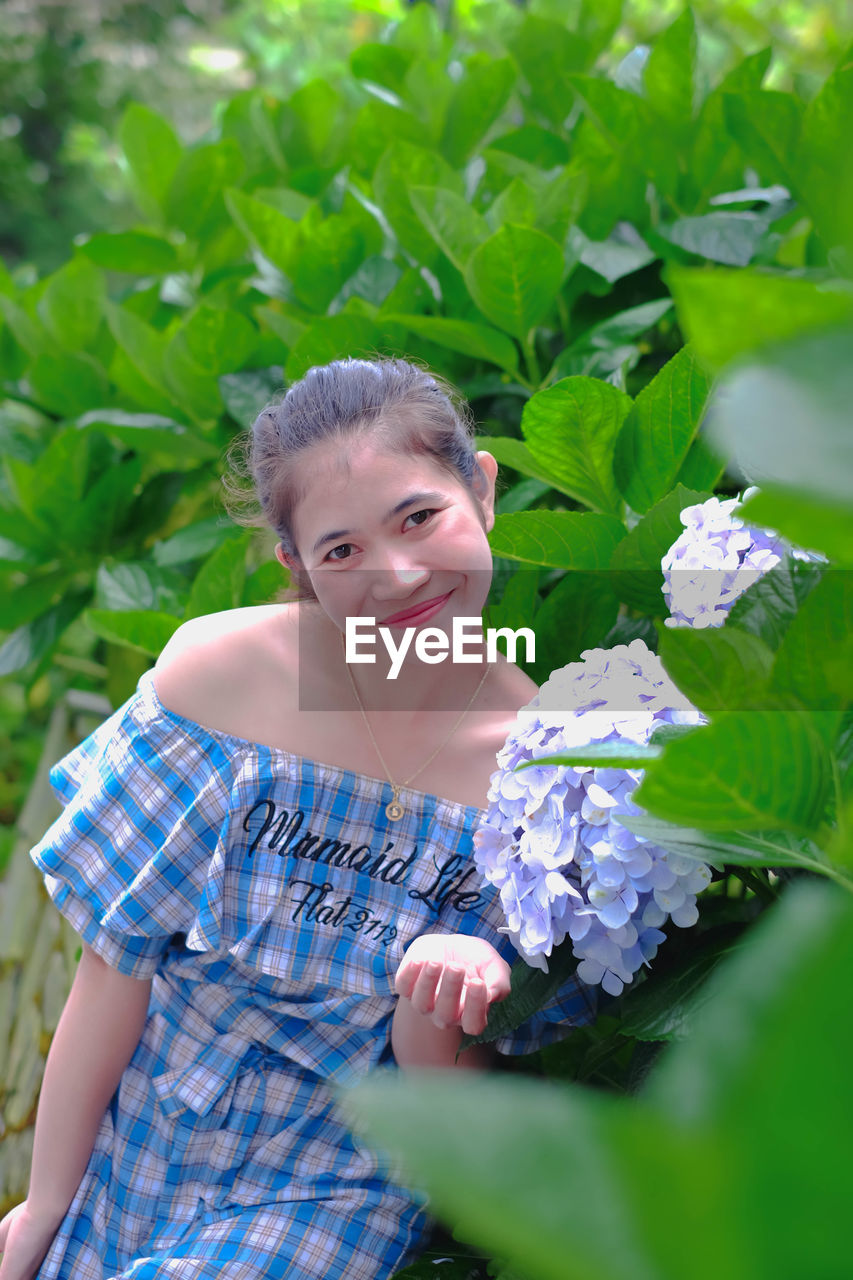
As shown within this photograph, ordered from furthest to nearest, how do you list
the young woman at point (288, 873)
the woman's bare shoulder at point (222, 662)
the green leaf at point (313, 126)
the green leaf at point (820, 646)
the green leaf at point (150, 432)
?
1. the green leaf at point (313, 126)
2. the green leaf at point (150, 432)
3. the woman's bare shoulder at point (222, 662)
4. the young woman at point (288, 873)
5. the green leaf at point (820, 646)

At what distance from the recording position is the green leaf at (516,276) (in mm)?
1171

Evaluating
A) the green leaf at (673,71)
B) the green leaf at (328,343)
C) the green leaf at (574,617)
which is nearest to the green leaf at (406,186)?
the green leaf at (328,343)

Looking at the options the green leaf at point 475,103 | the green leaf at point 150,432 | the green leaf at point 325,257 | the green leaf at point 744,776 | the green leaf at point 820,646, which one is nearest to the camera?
the green leaf at point 744,776

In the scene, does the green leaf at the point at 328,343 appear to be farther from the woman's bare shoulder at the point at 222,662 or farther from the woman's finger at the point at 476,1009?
the woman's finger at the point at 476,1009

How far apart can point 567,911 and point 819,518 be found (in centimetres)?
54

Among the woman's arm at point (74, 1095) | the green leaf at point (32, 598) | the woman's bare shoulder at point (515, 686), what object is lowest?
the woman's arm at point (74, 1095)

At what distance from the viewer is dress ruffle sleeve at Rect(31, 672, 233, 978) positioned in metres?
1.13

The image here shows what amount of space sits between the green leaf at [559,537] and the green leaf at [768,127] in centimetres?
60

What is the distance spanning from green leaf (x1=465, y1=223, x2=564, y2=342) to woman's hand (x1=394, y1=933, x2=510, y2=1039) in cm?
70

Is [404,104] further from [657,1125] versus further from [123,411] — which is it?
[657,1125]

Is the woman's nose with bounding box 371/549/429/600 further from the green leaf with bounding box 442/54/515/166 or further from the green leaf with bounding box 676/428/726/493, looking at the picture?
the green leaf with bounding box 442/54/515/166

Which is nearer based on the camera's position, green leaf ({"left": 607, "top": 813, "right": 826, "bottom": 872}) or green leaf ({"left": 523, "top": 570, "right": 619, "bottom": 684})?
green leaf ({"left": 607, "top": 813, "right": 826, "bottom": 872})

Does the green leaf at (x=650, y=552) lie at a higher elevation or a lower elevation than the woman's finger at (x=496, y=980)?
higher

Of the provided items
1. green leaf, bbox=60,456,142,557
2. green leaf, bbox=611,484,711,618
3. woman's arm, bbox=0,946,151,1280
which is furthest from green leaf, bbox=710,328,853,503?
green leaf, bbox=60,456,142,557
